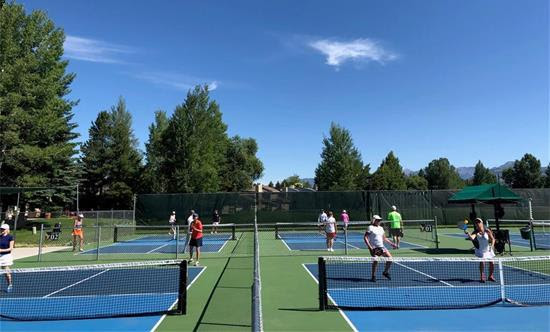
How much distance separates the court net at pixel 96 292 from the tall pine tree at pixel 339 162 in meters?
35.5

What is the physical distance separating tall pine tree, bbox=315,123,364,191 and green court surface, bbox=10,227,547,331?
2956 centimetres

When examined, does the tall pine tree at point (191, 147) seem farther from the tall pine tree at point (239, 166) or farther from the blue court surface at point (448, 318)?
the blue court surface at point (448, 318)

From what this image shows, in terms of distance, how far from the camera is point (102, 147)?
60.9 metres

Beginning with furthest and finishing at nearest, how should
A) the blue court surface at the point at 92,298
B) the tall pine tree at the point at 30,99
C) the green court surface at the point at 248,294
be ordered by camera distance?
the tall pine tree at the point at 30,99, the blue court surface at the point at 92,298, the green court surface at the point at 248,294

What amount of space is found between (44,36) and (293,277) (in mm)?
32114

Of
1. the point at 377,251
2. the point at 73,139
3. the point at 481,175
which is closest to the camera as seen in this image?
the point at 377,251

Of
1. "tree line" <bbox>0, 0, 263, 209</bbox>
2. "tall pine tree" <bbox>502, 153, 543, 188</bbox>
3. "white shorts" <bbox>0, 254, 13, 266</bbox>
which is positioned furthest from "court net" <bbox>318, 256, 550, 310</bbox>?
"tall pine tree" <bbox>502, 153, 543, 188</bbox>

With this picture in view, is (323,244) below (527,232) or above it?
below

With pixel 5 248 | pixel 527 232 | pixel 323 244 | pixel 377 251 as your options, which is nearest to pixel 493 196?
pixel 527 232

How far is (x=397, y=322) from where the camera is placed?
7723mm

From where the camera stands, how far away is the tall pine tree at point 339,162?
47.8 meters

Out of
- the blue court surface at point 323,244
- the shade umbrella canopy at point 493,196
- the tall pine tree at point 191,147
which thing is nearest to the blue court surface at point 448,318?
the shade umbrella canopy at point 493,196

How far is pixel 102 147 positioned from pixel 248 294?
5652 centimetres

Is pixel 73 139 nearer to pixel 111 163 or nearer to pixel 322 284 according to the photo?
pixel 111 163
